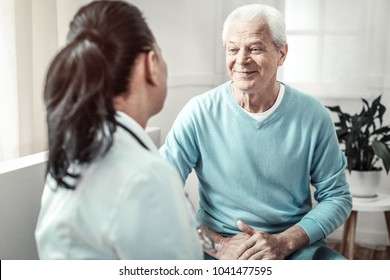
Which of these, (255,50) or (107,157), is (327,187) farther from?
(107,157)

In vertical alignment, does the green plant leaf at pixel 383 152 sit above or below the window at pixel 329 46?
below

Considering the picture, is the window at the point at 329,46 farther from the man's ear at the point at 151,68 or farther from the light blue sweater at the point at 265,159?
the man's ear at the point at 151,68

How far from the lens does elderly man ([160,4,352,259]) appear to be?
0.97m

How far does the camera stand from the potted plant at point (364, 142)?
1.15 meters

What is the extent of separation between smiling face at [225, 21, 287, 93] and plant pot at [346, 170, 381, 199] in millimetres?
364

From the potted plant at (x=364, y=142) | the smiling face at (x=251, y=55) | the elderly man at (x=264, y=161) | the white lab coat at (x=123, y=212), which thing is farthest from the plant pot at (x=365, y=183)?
the white lab coat at (x=123, y=212)

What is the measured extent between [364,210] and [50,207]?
2.39 ft

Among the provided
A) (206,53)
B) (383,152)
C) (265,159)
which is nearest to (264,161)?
(265,159)

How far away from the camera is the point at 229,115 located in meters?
1.00

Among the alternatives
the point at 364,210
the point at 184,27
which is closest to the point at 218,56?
the point at 184,27

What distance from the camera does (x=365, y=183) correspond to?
1.16m

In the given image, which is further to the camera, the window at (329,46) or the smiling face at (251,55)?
the window at (329,46)
